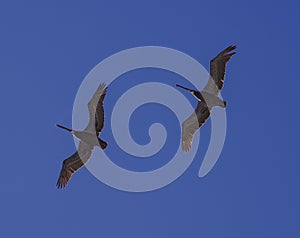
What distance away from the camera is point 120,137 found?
57500mm

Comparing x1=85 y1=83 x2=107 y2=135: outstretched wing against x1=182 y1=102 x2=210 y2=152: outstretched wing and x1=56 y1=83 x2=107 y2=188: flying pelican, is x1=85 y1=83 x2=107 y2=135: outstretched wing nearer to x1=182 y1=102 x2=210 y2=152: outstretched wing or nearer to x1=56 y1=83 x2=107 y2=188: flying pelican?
x1=56 y1=83 x2=107 y2=188: flying pelican

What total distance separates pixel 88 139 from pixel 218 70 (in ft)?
17.5

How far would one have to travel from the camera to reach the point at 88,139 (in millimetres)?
56625

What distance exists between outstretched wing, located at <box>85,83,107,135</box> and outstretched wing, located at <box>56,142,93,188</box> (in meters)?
0.94

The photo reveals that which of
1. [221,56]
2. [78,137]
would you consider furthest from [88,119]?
[221,56]

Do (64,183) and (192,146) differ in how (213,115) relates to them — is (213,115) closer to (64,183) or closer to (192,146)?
(192,146)

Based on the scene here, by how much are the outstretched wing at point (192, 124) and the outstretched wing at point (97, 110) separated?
3.04 meters

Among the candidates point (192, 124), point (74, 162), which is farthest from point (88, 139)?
point (192, 124)

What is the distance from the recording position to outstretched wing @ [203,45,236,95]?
182 feet

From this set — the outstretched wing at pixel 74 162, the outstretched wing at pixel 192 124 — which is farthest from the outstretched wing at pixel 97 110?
the outstretched wing at pixel 192 124

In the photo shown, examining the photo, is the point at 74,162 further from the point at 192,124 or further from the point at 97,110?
the point at 192,124

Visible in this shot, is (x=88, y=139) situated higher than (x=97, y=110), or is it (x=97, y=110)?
(x=97, y=110)

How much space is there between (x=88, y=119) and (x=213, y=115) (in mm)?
4576

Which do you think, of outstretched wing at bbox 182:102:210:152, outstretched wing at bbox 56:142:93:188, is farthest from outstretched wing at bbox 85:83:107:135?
outstretched wing at bbox 182:102:210:152
